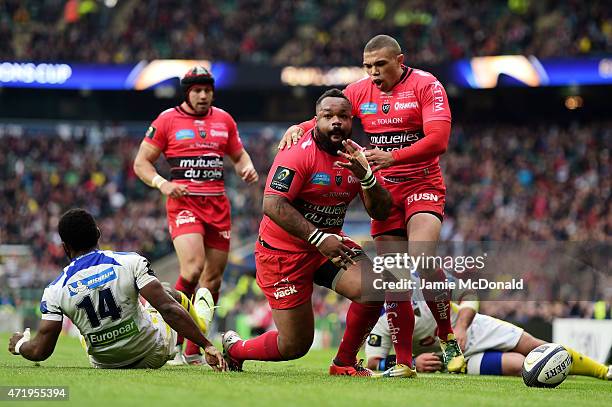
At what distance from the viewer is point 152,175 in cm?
1030

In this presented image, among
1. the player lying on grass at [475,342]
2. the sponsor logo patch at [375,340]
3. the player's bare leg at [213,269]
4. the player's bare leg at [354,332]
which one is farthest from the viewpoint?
the player's bare leg at [213,269]

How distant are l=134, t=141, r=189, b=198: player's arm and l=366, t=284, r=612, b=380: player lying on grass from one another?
2.40 meters

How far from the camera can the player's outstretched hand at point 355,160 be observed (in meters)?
7.19

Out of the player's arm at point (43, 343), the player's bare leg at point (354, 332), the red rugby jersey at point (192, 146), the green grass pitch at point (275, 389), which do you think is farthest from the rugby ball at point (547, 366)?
the red rugby jersey at point (192, 146)

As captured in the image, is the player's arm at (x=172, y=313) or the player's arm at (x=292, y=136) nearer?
the player's arm at (x=172, y=313)

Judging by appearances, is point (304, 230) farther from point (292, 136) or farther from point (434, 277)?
point (434, 277)

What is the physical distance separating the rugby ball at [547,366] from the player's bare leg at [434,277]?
1.08 m

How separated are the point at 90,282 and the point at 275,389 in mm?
1789

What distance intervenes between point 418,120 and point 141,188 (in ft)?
78.3

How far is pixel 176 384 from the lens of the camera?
20.6 ft

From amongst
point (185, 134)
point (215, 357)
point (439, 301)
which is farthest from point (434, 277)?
point (185, 134)

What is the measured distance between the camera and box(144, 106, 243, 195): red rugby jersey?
10.4 meters

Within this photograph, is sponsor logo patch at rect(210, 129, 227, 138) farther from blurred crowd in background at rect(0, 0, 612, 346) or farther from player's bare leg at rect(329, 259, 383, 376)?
blurred crowd in background at rect(0, 0, 612, 346)

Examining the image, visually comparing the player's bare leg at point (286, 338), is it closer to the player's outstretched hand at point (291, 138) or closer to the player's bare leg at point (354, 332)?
the player's bare leg at point (354, 332)
